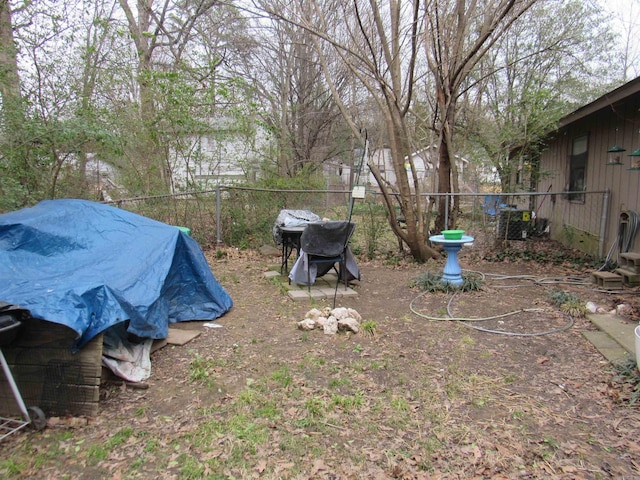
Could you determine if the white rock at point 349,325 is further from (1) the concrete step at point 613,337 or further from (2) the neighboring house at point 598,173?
(2) the neighboring house at point 598,173

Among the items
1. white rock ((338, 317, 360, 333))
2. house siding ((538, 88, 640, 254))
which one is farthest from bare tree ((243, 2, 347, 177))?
white rock ((338, 317, 360, 333))

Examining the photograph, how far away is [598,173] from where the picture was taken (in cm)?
732

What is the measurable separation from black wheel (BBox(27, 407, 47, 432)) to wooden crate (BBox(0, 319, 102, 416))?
10 cm

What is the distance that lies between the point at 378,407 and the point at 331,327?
54.8 inches

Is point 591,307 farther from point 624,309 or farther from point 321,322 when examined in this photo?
point 321,322

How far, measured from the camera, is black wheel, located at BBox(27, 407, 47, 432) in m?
2.48

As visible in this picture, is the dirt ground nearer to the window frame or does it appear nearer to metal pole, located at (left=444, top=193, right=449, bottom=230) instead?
metal pole, located at (left=444, top=193, right=449, bottom=230)

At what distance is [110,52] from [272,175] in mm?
4333

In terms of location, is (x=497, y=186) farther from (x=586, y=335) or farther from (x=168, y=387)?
(x=168, y=387)

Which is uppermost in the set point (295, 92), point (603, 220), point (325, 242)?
point (295, 92)

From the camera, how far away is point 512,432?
2430mm

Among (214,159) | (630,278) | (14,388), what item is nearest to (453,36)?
(630,278)

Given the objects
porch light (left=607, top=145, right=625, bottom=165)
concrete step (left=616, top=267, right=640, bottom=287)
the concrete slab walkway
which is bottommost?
the concrete slab walkway

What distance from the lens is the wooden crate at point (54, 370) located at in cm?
257
